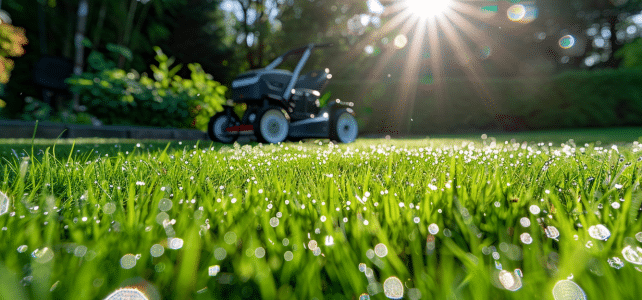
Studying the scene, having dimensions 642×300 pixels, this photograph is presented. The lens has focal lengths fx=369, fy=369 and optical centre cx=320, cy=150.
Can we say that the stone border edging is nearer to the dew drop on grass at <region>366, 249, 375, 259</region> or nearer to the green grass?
the green grass

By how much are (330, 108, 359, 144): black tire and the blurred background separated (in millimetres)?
3627

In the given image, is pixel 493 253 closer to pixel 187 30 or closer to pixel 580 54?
pixel 187 30

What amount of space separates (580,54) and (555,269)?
101ft

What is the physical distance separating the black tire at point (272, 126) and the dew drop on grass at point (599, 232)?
414 centimetres

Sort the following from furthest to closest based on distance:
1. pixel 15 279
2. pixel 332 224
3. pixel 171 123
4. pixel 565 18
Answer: pixel 565 18, pixel 171 123, pixel 332 224, pixel 15 279

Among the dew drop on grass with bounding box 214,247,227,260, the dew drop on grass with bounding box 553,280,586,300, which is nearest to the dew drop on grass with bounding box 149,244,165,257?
the dew drop on grass with bounding box 214,247,227,260

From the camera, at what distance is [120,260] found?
0.72m

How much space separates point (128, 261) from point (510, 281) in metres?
0.69

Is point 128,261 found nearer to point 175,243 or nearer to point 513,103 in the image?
point 175,243

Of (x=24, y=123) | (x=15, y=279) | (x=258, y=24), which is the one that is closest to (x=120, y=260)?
(x=15, y=279)

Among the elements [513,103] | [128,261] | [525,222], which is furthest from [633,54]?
[128,261]

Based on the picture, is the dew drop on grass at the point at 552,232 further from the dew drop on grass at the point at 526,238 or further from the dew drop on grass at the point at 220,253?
the dew drop on grass at the point at 220,253

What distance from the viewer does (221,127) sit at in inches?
222

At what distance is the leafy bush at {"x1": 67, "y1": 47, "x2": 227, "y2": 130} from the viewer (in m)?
6.85
